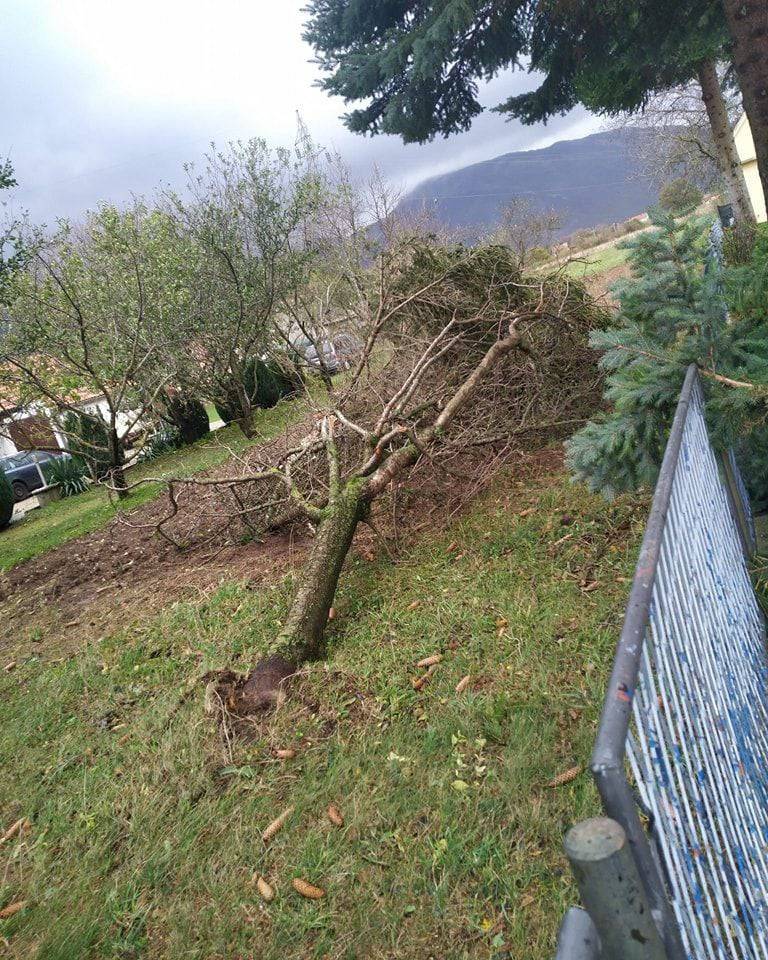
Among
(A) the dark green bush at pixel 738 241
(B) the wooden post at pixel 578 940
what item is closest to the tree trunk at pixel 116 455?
(A) the dark green bush at pixel 738 241

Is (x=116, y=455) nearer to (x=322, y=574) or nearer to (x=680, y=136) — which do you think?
(x=322, y=574)

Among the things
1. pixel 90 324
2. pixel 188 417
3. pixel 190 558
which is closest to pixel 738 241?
pixel 190 558

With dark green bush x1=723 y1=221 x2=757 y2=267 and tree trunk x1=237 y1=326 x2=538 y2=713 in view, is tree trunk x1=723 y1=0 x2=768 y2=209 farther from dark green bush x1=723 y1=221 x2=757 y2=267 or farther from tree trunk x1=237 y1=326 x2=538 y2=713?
dark green bush x1=723 y1=221 x2=757 y2=267

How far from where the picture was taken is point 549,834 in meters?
2.32

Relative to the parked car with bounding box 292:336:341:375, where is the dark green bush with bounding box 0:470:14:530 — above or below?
below

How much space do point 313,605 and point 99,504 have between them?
9.52 meters

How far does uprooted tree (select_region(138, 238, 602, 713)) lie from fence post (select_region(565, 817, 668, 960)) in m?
3.66

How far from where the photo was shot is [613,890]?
0.69m

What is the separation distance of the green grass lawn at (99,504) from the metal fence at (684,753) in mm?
5172

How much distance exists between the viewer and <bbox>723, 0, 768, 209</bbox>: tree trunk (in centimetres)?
521

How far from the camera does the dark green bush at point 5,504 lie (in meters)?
13.2

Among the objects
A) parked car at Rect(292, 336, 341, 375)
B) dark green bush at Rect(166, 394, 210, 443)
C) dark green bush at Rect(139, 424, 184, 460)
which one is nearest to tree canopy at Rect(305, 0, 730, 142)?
parked car at Rect(292, 336, 341, 375)

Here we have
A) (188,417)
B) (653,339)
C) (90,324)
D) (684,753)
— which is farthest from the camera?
(188,417)

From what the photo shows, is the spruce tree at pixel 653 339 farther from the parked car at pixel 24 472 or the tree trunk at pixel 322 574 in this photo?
the parked car at pixel 24 472
